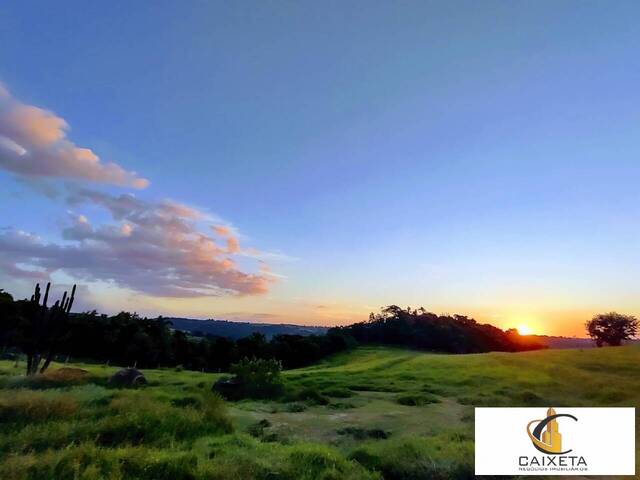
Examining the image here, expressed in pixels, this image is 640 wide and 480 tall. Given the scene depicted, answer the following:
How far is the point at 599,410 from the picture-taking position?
14.2m

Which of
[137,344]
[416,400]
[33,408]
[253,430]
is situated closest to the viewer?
[33,408]

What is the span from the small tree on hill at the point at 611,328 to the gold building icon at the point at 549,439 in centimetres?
7042

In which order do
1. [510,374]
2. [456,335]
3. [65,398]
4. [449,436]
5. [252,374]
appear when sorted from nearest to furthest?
[449,436]
[65,398]
[252,374]
[510,374]
[456,335]

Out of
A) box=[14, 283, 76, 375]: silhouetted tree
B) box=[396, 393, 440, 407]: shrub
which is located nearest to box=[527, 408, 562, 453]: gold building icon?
box=[396, 393, 440, 407]: shrub

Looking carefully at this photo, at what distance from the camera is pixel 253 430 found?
56.6 ft

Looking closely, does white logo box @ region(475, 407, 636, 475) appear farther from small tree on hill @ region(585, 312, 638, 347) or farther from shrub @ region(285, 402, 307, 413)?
small tree on hill @ region(585, 312, 638, 347)

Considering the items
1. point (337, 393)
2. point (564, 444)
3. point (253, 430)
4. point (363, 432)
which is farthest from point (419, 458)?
point (337, 393)

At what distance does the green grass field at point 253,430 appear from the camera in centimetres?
1110

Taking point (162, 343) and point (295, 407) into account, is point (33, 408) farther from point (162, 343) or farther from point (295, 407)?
point (162, 343)

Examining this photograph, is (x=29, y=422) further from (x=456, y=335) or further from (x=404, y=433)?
(x=456, y=335)

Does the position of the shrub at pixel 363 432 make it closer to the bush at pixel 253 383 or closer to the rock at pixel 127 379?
the bush at pixel 253 383

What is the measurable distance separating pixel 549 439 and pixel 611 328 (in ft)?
233

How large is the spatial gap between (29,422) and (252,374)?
1656 cm

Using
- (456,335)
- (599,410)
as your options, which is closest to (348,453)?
(599,410)
